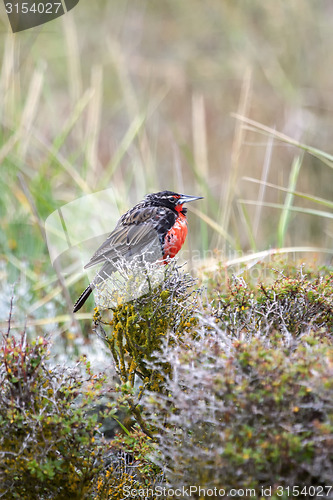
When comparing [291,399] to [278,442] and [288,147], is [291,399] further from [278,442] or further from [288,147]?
[288,147]

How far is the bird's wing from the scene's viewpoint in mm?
2643

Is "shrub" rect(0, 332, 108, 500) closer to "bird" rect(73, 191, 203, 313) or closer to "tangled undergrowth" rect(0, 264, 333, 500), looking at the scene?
"tangled undergrowth" rect(0, 264, 333, 500)

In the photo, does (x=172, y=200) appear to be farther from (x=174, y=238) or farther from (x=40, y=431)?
(x=40, y=431)

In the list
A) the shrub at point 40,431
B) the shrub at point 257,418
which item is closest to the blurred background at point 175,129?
the shrub at point 40,431

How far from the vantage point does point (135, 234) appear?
2.71 m

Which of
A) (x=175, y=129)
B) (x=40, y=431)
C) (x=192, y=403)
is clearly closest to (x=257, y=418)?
(x=192, y=403)

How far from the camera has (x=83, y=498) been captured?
7.38 feet

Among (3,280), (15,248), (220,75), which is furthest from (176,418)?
(220,75)

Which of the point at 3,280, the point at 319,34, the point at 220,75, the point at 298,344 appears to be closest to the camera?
the point at 298,344

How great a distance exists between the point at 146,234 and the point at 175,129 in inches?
83.1

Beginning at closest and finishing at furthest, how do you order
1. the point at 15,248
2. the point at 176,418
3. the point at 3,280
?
the point at 176,418 → the point at 3,280 → the point at 15,248

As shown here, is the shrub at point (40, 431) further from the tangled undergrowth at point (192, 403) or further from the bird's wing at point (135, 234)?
the bird's wing at point (135, 234)

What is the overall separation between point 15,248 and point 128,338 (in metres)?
2.68

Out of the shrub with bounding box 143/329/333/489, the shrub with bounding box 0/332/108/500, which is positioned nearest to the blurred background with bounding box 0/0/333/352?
the shrub with bounding box 0/332/108/500
